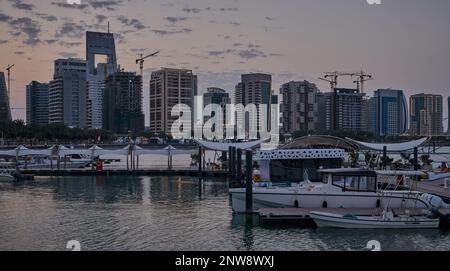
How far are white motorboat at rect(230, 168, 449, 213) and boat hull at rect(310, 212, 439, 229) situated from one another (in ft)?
4.61

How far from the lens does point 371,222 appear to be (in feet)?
53.0

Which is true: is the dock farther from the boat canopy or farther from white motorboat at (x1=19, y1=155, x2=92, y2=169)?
the boat canopy

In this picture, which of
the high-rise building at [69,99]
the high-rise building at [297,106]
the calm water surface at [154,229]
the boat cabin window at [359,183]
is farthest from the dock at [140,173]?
the boat cabin window at [359,183]

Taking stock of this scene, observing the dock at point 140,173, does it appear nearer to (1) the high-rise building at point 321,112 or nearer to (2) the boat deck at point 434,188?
(2) the boat deck at point 434,188

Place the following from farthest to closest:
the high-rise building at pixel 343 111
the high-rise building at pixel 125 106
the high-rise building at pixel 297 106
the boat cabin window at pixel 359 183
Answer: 1. the high-rise building at pixel 343 111
2. the high-rise building at pixel 125 106
3. the high-rise building at pixel 297 106
4. the boat cabin window at pixel 359 183

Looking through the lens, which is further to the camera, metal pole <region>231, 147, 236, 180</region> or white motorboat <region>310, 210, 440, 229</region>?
metal pole <region>231, 147, 236, 180</region>

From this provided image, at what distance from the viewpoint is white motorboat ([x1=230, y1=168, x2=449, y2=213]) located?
58.4ft

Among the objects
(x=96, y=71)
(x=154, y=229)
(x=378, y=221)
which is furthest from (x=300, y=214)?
(x=96, y=71)

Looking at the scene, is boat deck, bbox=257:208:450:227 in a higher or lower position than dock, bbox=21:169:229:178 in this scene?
higher

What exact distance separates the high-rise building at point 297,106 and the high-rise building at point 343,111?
285cm

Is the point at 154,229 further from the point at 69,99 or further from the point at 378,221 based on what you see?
the point at 69,99

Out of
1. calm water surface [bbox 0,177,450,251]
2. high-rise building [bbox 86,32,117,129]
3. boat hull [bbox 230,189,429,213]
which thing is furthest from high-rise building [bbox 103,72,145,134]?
boat hull [bbox 230,189,429,213]

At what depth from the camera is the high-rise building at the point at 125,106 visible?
61.6m
